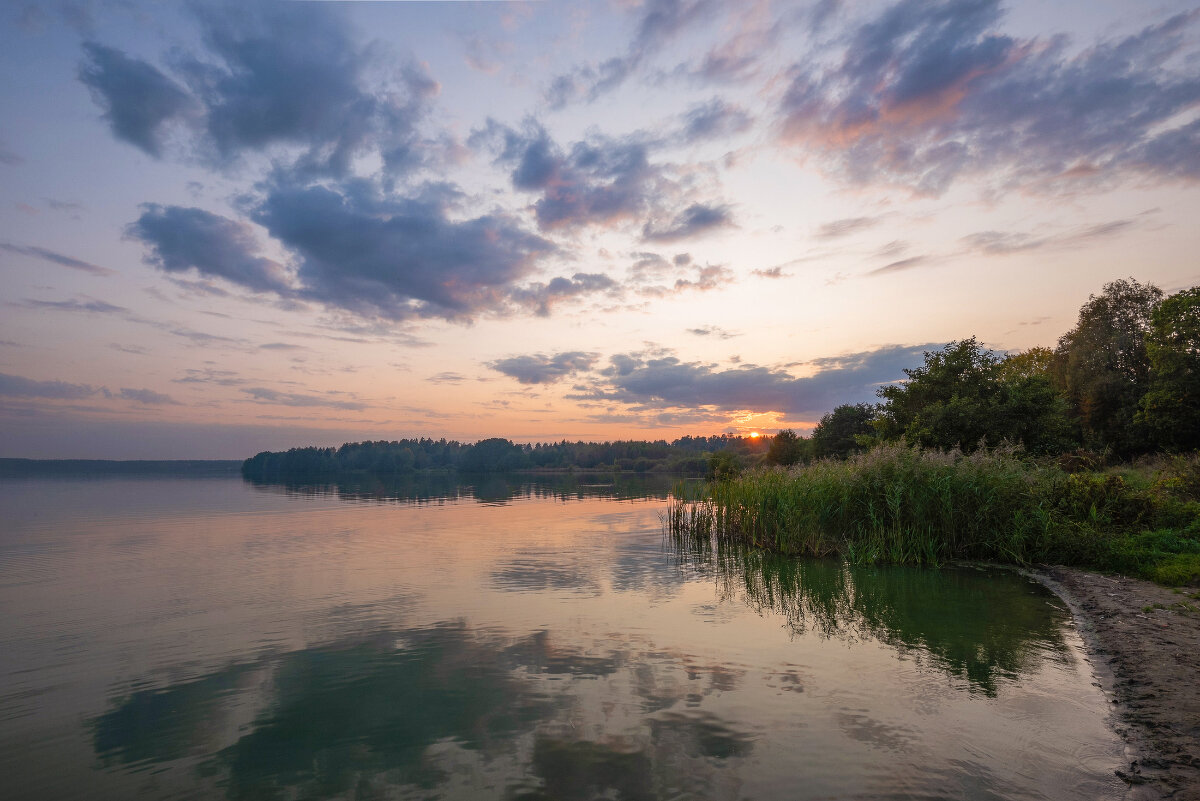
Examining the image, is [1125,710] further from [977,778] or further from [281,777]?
[281,777]

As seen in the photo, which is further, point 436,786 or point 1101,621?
point 1101,621

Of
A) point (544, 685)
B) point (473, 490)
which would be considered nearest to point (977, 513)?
point (544, 685)

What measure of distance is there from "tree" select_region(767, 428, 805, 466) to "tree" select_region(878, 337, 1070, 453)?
4447cm

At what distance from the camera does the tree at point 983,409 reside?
1224 inches

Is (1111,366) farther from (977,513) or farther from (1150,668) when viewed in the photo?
(1150,668)

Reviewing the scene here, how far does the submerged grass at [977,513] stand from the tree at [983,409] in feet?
31.1

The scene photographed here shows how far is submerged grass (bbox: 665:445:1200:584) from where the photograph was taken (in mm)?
16766

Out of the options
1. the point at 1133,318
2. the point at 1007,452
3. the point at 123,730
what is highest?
the point at 1133,318

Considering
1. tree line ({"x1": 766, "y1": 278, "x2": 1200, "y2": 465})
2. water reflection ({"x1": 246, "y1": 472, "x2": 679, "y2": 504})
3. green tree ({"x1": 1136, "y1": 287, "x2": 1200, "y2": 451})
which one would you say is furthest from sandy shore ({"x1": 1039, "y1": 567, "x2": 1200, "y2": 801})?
water reflection ({"x1": 246, "y1": 472, "x2": 679, "y2": 504})

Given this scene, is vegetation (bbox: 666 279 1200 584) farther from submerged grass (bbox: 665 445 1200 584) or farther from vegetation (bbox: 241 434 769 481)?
vegetation (bbox: 241 434 769 481)

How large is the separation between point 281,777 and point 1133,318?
8124cm

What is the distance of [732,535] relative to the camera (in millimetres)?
23531

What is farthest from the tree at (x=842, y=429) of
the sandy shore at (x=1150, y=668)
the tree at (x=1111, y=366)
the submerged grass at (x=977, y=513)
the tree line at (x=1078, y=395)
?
the sandy shore at (x=1150, y=668)

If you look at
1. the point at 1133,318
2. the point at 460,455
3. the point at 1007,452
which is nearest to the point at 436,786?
the point at 1007,452
